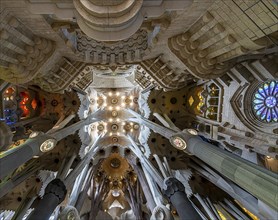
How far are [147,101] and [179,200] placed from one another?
1015 centimetres

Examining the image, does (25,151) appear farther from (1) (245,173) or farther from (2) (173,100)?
A: (2) (173,100)

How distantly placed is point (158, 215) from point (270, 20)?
10193 millimetres

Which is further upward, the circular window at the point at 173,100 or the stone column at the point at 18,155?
the circular window at the point at 173,100

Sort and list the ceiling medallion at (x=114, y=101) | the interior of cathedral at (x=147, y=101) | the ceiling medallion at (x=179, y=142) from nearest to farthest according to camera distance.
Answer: the interior of cathedral at (x=147, y=101) → the ceiling medallion at (x=179, y=142) → the ceiling medallion at (x=114, y=101)

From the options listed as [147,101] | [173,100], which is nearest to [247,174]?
[147,101]

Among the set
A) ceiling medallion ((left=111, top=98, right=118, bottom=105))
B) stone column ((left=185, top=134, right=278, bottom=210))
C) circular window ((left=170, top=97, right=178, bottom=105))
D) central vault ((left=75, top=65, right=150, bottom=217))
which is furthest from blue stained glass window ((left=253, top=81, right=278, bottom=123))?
ceiling medallion ((left=111, top=98, right=118, bottom=105))

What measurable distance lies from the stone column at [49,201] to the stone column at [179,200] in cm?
515

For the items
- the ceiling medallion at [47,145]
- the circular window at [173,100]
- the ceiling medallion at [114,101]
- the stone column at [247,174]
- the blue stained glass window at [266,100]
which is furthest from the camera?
the ceiling medallion at [114,101]

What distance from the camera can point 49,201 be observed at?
1113cm

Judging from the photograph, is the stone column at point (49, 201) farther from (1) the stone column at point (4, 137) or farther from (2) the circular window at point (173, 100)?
(2) the circular window at point (173, 100)

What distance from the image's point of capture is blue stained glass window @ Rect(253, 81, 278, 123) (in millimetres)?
13969

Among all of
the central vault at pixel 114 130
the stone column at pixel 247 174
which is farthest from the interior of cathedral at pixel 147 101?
the central vault at pixel 114 130

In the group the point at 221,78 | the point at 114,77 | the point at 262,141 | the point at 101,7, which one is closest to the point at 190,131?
the point at 262,141

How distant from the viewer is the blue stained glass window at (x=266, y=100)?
45.8 ft
